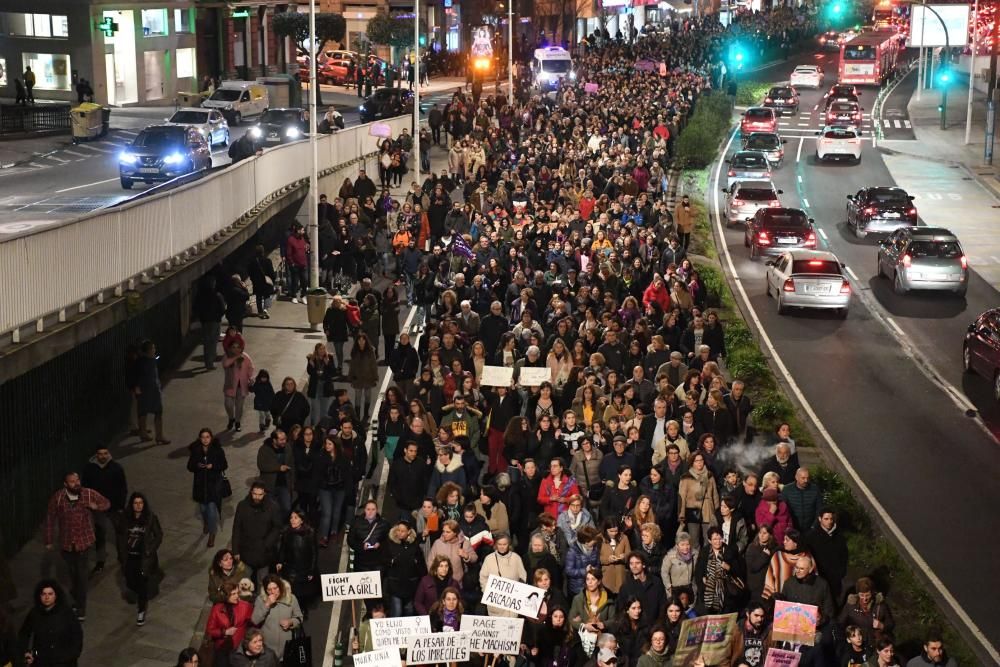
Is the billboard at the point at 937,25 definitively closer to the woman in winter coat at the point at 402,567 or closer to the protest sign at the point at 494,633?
the woman in winter coat at the point at 402,567

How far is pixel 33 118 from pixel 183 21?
20.2 meters

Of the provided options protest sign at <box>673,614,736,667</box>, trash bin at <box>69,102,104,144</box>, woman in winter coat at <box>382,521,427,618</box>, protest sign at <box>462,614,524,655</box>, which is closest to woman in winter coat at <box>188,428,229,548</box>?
woman in winter coat at <box>382,521,427,618</box>

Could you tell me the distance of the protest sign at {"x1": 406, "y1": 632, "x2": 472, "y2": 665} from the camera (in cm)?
1326

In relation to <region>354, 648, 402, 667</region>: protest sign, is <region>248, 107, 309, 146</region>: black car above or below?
above

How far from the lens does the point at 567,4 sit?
109 m

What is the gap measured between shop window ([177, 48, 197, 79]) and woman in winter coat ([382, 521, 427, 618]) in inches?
2345

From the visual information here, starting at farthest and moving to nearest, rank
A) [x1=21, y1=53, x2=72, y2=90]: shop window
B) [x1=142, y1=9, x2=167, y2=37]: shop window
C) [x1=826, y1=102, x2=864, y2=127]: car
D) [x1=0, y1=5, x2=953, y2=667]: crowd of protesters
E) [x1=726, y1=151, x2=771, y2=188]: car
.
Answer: [x1=142, y1=9, x2=167, y2=37]: shop window
[x1=826, y1=102, x2=864, y2=127]: car
[x1=21, y1=53, x2=72, y2=90]: shop window
[x1=726, y1=151, x2=771, y2=188]: car
[x1=0, y1=5, x2=953, y2=667]: crowd of protesters

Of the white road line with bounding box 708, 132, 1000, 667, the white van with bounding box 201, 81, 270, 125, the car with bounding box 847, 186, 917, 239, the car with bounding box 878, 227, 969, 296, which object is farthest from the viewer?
the white van with bounding box 201, 81, 270, 125

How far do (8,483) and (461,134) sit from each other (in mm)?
33337

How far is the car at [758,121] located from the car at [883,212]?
19.0 m

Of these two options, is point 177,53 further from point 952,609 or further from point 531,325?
point 952,609

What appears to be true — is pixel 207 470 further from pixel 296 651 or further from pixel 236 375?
pixel 296 651

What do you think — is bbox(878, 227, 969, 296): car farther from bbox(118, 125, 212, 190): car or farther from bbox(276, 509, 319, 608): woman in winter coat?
bbox(276, 509, 319, 608): woman in winter coat

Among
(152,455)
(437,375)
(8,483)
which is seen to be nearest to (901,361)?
(437,375)
